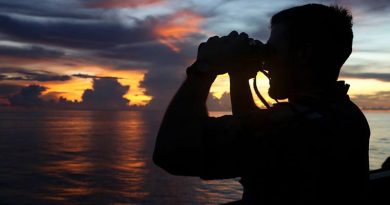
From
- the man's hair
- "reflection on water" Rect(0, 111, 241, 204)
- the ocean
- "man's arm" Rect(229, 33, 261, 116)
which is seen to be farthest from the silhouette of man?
"reflection on water" Rect(0, 111, 241, 204)

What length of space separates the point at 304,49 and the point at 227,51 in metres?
0.32

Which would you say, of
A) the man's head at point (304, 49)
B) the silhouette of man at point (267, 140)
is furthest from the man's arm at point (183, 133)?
the man's head at point (304, 49)

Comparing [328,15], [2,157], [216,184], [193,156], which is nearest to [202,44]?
[193,156]

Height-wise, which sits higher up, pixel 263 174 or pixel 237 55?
pixel 237 55

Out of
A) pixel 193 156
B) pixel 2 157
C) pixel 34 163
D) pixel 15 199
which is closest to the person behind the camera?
pixel 193 156

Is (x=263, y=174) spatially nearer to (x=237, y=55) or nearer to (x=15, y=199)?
(x=237, y=55)

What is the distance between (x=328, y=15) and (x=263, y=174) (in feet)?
2.05

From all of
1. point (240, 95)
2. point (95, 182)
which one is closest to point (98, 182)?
point (95, 182)

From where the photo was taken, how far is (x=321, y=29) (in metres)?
1.46

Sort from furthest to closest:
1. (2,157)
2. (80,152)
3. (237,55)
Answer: (80,152) → (2,157) → (237,55)

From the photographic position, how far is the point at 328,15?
147cm

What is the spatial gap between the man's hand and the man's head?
0.46 feet

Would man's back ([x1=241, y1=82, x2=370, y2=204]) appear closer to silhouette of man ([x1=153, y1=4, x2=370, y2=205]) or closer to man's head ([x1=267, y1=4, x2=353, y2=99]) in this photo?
silhouette of man ([x1=153, y1=4, x2=370, y2=205])

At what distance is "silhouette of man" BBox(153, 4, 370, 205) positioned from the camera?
1.23 m
